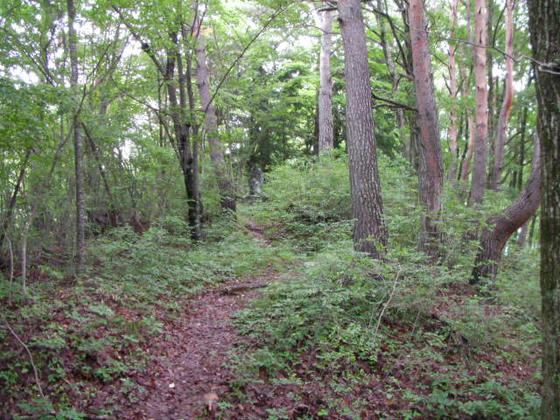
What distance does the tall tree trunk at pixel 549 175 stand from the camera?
296cm

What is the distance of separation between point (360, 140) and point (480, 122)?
16.8ft

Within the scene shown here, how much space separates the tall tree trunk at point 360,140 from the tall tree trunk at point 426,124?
3.72 feet

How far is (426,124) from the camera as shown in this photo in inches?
295

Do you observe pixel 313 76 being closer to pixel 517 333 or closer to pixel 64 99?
pixel 64 99

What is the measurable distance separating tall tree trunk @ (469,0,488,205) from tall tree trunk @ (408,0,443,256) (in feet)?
9.92

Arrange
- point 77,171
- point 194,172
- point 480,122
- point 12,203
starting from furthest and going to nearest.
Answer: point 480,122 → point 194,172 → point 77,171 → point 12,203

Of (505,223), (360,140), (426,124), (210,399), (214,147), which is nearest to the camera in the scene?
(210,399)

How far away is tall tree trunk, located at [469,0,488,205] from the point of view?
10055mm

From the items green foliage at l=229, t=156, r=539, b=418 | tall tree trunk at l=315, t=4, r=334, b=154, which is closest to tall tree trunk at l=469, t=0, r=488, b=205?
green foliage at l=229, t=156, r=539, b=418

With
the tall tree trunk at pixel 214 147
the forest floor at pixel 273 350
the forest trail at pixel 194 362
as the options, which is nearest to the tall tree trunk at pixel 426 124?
the forest floor at pixel 273 350

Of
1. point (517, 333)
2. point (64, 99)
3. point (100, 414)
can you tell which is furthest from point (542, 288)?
point (64, 99)

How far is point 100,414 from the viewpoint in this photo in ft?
11.6

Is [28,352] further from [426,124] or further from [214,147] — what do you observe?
[214,147]

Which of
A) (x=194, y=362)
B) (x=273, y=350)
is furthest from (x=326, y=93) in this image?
(x=194, y=362)
